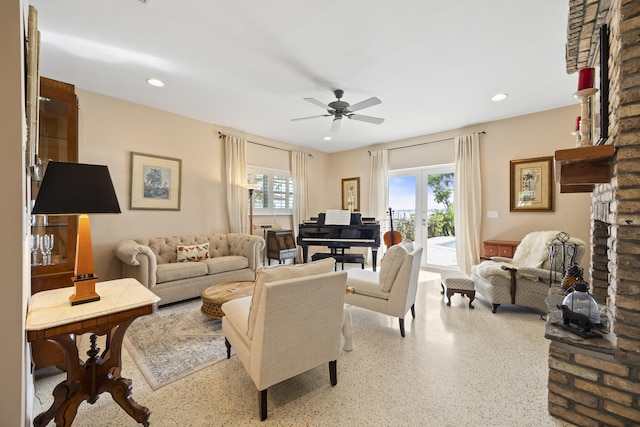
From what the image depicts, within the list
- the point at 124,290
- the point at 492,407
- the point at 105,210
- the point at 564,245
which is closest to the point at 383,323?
the point at 492,407

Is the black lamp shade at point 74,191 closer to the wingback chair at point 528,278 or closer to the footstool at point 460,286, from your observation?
the footstool at point 460,286

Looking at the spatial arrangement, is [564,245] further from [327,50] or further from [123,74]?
[123,74]

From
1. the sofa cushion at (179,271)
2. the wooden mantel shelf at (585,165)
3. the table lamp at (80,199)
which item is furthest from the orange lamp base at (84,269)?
the wooden mantel shelf at (585,165)

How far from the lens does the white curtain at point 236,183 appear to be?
498cm

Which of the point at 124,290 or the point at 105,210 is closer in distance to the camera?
the point at 105,210

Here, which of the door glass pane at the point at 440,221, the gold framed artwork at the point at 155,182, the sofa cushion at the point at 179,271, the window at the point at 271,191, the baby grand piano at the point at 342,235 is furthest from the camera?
the window at the point at 271,191

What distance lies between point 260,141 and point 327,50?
3290 mm

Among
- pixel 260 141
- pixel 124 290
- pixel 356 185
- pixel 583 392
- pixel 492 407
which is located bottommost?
pixel 492 407

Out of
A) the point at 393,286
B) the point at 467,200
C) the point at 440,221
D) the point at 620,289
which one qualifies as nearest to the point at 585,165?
the point at 620,289

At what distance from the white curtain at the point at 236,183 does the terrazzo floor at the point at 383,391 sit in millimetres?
2927

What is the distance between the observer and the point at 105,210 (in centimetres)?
144

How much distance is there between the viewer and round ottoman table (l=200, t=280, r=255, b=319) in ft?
8.90

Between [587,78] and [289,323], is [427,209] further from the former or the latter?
[289,323]

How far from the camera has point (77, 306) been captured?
55.1 inches
